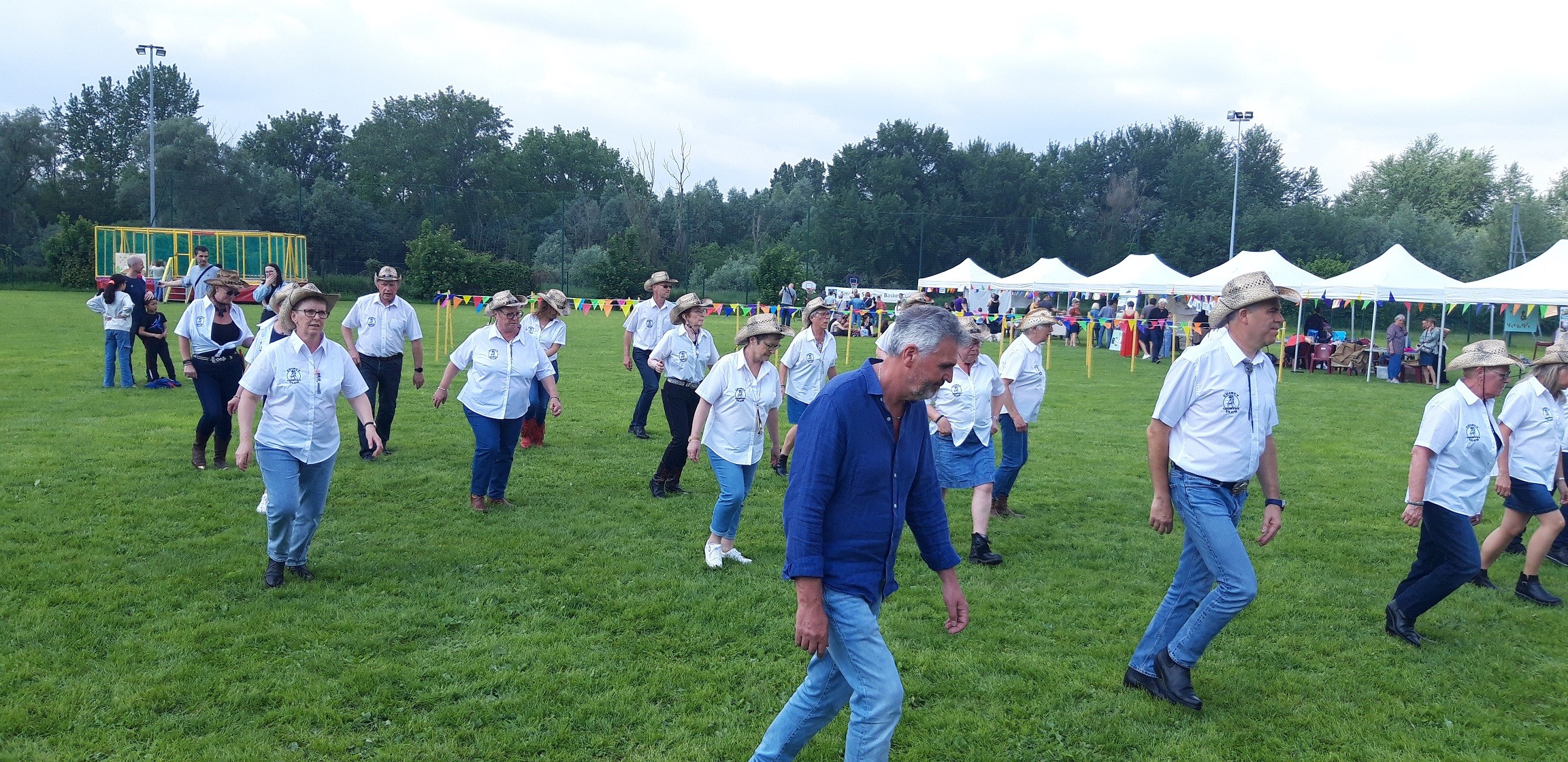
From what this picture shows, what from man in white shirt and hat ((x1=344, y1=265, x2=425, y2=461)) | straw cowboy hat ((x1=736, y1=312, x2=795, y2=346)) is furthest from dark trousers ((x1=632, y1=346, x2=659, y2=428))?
straw cowboy hat ((x1=736, y1=312, x2=795, y2=346))

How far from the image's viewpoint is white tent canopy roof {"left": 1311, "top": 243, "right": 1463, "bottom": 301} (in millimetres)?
22188

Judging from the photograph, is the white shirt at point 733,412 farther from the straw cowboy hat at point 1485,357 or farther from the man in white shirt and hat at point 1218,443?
the straw cowboy hat at point 1485,357

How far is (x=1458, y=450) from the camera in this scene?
5.53 meters

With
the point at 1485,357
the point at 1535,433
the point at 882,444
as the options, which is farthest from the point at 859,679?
the point at 1535,433

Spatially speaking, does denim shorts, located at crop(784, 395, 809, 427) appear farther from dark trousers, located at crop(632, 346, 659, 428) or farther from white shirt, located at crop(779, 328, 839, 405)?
dark trousers, located at crop(632, 346, 659, 428)

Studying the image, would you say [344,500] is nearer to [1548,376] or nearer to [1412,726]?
[1412,726]

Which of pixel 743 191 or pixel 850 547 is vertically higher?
pixel 743 191

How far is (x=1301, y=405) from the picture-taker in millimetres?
16906

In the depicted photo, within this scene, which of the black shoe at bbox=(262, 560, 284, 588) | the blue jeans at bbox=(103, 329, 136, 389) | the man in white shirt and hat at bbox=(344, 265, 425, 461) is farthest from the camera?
the blue jeans at bbox=(103, 329, 136, 389)

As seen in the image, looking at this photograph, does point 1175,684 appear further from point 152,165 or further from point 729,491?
point 152,165

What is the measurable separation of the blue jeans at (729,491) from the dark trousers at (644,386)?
4545 mm

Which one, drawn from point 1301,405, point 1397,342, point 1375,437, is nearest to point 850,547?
point 1375,437

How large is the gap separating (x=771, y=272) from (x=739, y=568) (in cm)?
3340

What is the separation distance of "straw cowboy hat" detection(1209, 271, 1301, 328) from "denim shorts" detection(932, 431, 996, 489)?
2427mm
